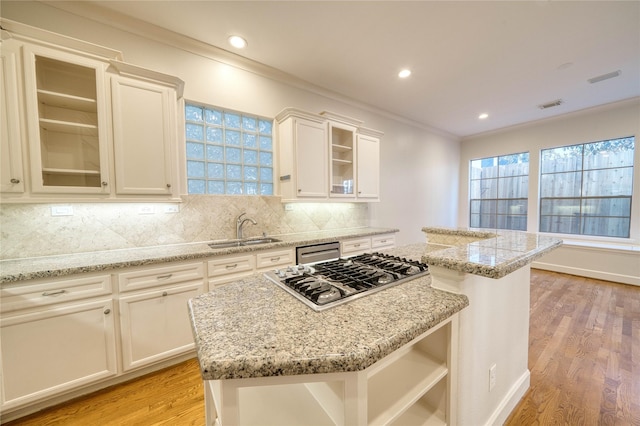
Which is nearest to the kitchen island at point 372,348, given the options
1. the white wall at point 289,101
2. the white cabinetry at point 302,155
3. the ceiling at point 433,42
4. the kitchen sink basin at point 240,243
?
the kitchen sink basin at point 240,243

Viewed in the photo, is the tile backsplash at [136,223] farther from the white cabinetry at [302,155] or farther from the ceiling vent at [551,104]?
the ceiling vent at [551,104]

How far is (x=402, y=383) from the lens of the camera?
93 cm

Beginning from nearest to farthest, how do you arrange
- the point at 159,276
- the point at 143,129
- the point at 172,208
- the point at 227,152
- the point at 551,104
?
the point at 159,276 → the point at 143,129 → the point at 172,208 → the point at 227,152 → the point at 551,104

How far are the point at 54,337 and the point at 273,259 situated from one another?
1510 mm

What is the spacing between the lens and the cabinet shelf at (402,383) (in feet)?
2.67

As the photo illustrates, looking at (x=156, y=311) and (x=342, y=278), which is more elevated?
(x=342, y=278)

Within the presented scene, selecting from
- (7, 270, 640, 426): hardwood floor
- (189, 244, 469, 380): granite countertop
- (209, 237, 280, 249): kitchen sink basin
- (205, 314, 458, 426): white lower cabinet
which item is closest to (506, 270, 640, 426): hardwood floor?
(7, 270, 640, 426): hardwood floor

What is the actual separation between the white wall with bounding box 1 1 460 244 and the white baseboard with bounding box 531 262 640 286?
6.08 feet

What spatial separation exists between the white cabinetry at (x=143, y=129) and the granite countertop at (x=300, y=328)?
147 centimetres

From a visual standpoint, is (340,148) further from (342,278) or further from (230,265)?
(342,278)

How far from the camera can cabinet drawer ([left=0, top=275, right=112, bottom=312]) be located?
1.36 m

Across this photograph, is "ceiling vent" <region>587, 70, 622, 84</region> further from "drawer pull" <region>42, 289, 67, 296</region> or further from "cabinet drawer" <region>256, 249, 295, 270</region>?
"drawer pull" <region>42, 289, 67, 296</region>

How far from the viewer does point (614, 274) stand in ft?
12.2

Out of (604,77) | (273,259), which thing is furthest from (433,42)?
(273,259)
